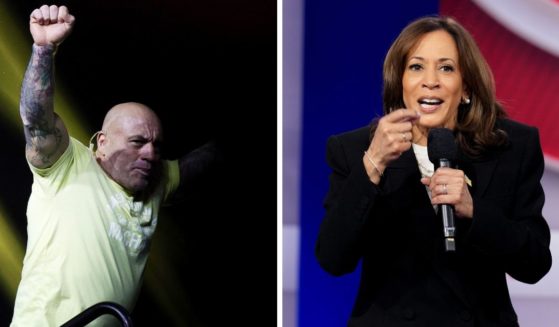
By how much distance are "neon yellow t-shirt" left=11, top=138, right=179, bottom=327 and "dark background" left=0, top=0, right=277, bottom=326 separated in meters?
0.12

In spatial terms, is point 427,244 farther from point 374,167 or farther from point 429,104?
point 429,104

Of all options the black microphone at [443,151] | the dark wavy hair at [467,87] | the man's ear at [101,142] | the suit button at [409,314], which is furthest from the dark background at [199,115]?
the black microphone at [443,151]

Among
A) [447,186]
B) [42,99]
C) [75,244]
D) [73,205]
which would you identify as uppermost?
[42,99]

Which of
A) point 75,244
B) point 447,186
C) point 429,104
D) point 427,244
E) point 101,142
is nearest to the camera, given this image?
point 447,186

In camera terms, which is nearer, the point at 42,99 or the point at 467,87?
the point at 467,87

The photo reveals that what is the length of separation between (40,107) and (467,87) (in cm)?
160

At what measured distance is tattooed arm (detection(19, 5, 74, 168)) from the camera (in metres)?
3.23

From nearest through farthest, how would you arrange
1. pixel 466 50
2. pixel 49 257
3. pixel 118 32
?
pixel 466 50 < pixel 49 257 < pixel 118 32

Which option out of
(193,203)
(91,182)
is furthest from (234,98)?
(91,182)

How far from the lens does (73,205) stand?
A: 3.25 meters

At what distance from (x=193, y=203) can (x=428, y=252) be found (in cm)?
129

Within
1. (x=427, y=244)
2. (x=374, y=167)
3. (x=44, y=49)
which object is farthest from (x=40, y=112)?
(x=427, y=244)

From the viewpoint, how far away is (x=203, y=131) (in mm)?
3516

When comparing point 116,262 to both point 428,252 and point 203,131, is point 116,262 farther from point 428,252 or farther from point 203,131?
point 428,252
